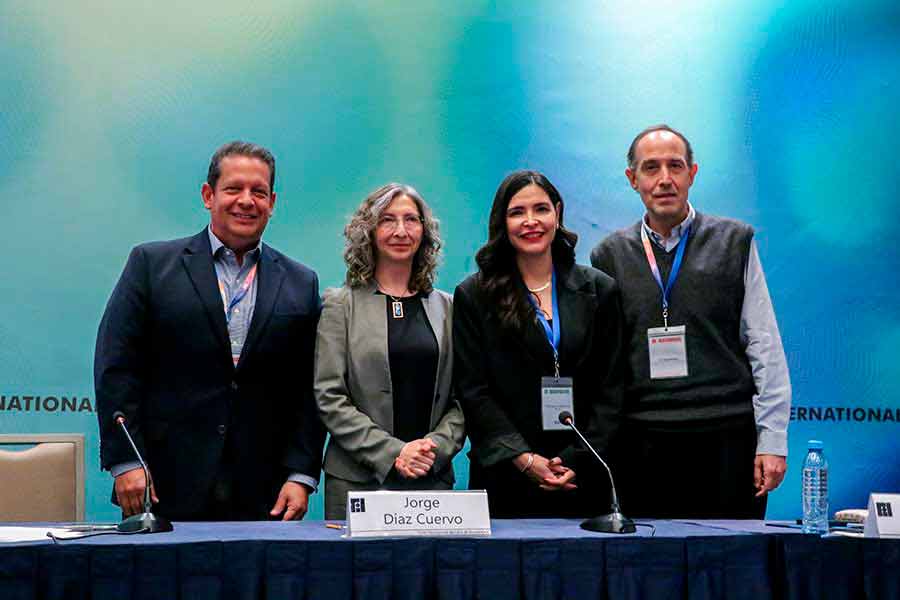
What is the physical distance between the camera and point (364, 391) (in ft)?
8.94

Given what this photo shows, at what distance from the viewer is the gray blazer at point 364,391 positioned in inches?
104

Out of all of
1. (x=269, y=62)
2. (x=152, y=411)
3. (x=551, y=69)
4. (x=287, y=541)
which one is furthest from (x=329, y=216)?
(x=287, y=541)

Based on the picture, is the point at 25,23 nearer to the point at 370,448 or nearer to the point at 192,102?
the point at 192,102

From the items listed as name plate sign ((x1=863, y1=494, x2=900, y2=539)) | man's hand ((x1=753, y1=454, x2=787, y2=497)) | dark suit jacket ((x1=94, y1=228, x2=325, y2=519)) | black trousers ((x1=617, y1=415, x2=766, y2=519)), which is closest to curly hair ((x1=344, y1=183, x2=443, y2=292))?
dark suit jacket ((x1=94, y1=228, x2=325, y2=519))

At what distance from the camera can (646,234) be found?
9.72ft

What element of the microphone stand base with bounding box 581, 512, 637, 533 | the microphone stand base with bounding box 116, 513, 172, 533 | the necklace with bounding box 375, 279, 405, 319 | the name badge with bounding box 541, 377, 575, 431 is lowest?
the microphone stand base with bounding box 581, 512, 637, 533

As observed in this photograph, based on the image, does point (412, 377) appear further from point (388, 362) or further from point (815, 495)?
point (815, 495)

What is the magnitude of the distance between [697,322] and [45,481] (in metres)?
2.04

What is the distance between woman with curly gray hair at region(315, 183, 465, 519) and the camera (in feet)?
8.66

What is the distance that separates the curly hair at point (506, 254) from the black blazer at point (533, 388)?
50 mm

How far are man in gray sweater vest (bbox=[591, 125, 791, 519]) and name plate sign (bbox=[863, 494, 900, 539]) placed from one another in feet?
2.01

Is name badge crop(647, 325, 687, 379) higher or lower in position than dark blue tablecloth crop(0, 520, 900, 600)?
higher

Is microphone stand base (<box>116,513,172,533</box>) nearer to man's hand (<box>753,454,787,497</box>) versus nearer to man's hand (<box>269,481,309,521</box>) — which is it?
man's hand (<box>269,481,309,521</box>)

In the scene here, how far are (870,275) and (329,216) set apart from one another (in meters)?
2.47
